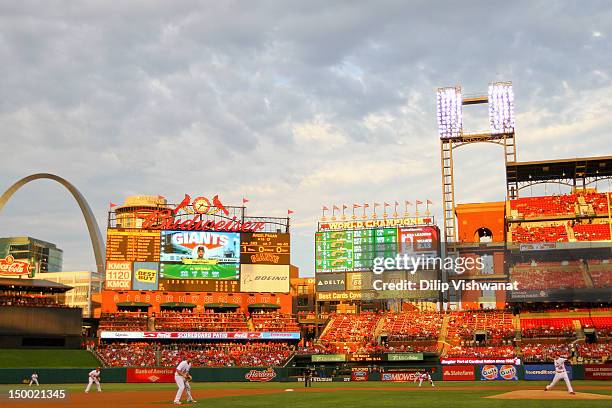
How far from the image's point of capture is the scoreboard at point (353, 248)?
219 ft

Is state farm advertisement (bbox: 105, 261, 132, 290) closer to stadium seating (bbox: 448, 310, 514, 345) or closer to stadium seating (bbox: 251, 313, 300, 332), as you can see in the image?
stadium seating (bbox: 251, 313, 300, 332)

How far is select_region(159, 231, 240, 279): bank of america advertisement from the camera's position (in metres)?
69.1

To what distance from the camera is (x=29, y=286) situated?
65.8 meters

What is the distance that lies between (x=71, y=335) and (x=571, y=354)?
45754 mm

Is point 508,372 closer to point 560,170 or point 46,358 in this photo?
point 560,170

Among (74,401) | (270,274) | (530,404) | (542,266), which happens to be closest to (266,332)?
(270,274)

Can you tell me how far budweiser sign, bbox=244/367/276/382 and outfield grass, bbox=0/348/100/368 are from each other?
51.0 feet

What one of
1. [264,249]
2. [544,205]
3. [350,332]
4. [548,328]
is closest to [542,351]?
[548,328]

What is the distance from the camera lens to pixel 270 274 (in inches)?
2798

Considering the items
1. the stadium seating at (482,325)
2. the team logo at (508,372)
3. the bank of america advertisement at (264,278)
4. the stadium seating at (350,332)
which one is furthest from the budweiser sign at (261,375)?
the stadium seating at (482,325)

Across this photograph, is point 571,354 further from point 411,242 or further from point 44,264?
point 44,264

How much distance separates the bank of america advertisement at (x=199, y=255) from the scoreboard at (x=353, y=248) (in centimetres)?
927

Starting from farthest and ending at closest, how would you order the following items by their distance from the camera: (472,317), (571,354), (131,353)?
1. (472,317)
2. (131,353)
3. (571,354)

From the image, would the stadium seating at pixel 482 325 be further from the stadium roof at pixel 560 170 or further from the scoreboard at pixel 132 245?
the scoreboard at pixel 132 245
